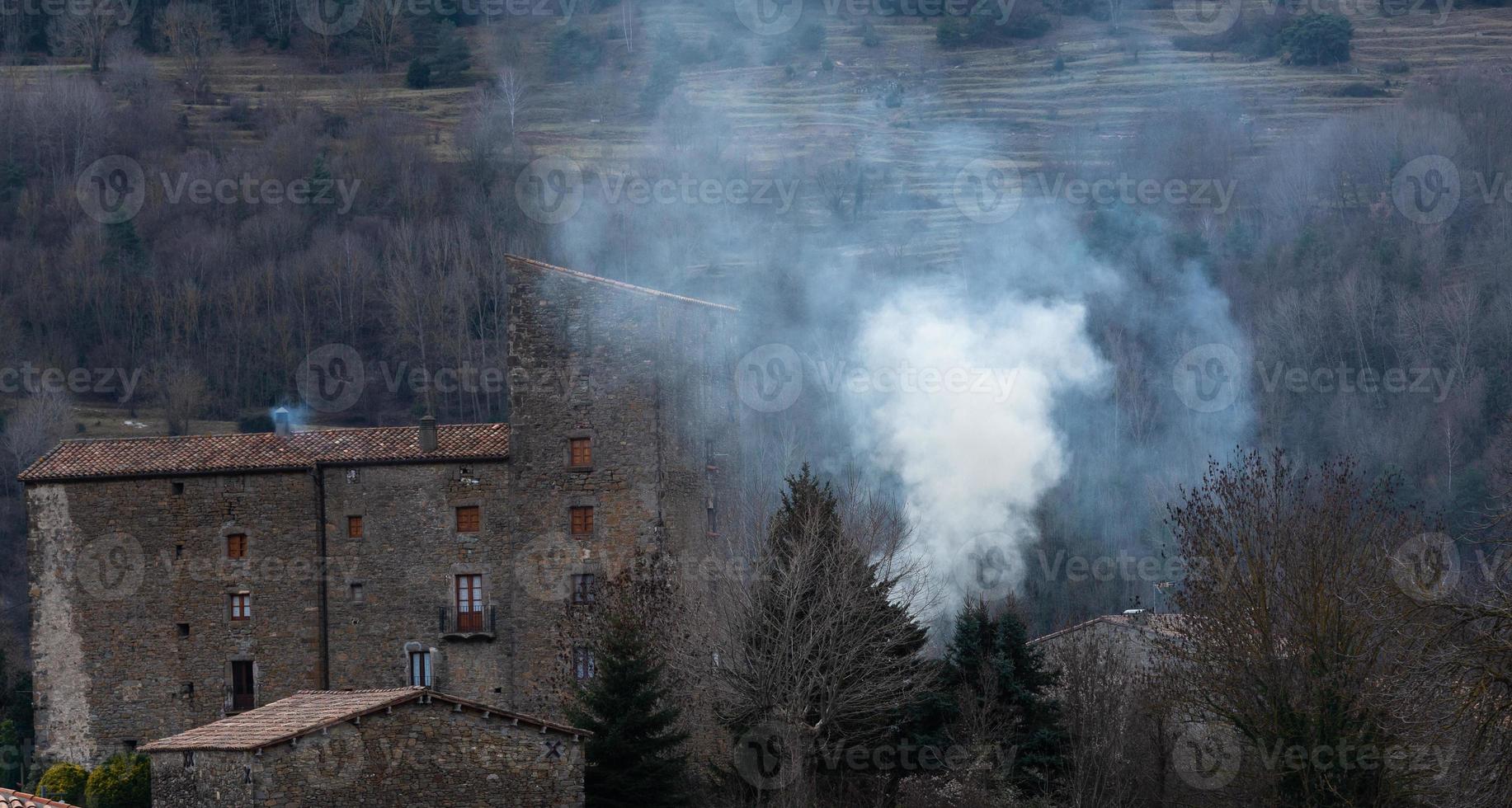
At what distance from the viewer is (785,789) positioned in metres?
39.9

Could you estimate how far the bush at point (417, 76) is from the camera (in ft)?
509

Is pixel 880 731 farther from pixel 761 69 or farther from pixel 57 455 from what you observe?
pixel 761 69

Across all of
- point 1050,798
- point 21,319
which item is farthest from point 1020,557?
point 21,319

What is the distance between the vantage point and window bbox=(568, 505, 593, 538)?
4644cm

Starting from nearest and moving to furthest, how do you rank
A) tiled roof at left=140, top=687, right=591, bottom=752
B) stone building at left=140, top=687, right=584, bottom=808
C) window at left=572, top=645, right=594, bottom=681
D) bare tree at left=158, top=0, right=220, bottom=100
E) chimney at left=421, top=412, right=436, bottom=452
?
stone building at left=140, top=687, right=584, bottom=808
tiled roof at left=140, top=687, right=591, bottom=752
window at left=572, top=645, right=594, bottom=681
chimney at left=421, top=412, right=436, bottom=452
bare tree at left=158, top=0, right=220, bottom=100

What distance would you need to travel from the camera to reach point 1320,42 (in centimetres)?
13975

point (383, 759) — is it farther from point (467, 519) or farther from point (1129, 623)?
point (1129, 623)

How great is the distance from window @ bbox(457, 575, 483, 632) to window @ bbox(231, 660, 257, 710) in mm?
5062

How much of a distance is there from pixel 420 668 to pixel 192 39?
386 feet

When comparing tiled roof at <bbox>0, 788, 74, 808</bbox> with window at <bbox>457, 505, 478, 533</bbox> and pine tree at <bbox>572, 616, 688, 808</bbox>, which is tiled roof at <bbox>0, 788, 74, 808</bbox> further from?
window at <bbox>457, 505, 478, 533</bbox>

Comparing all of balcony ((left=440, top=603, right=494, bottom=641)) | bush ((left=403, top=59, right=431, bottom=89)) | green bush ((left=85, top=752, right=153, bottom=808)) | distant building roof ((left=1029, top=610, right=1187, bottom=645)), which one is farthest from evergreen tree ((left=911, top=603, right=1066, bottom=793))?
bush ((left=403, top=59, right=431, bottom=89))

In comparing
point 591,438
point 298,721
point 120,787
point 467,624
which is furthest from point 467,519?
point 298,721

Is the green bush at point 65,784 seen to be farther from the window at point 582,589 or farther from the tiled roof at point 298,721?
the window at point 582,589

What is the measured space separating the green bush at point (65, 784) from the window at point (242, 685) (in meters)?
3.68
